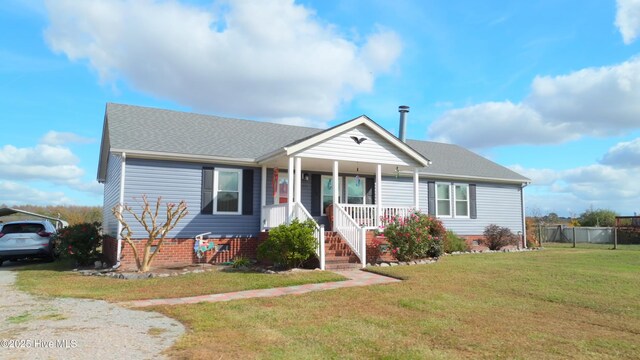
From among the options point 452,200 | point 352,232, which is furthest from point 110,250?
point 452,200

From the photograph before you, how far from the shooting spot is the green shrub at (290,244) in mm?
11820

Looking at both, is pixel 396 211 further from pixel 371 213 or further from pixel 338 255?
pixel 338 255

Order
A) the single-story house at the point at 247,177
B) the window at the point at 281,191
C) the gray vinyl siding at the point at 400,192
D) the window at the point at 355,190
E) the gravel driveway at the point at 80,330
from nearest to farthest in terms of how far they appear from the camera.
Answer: the gravel driveway at the point at 80,330
the single-story house at the point at 247,177
the window at the point at 281,191
the window at the point at 355,190
the gray vinyl siding at the point at 400,192

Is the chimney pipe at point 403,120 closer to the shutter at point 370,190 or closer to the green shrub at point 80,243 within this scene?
the shutter at point 370,190

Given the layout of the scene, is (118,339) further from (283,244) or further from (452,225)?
(452,225)

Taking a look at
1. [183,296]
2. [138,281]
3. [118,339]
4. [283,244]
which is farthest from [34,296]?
[283,244]

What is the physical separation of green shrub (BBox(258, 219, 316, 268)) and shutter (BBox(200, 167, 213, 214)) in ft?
10.1

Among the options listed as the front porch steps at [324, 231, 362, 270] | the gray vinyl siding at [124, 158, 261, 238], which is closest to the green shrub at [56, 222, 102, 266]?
the gray vinyl siding at [124, 158, 261, 238]

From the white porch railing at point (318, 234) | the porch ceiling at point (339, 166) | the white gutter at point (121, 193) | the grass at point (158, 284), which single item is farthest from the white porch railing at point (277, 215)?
the white gutter at point (121, 193)

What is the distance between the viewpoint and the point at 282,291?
9.14 meters

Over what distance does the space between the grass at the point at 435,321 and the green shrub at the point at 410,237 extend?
9.23 ft

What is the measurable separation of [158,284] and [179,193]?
14.6 feet

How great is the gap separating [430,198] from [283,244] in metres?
9.06

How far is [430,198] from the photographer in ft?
62.0
